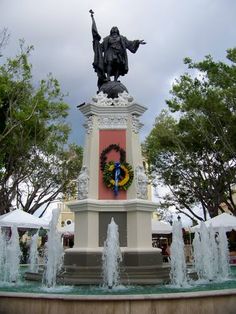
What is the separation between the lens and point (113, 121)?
1311 centimetres

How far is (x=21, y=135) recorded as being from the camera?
22641mm

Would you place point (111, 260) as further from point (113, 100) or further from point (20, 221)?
point (20, 221)

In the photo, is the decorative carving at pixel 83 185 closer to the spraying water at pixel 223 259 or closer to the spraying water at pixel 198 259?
the spraying water at pixel 198 259

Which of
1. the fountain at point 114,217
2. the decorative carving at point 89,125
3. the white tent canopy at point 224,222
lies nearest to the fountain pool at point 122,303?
the fountain at point 114,217

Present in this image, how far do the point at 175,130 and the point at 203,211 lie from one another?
266 inches

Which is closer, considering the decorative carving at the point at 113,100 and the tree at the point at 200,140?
the decorative carving at the point at 113,100

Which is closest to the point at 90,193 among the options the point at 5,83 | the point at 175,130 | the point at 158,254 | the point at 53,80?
the point at 158,254

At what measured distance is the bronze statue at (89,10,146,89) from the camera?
46.0 ft

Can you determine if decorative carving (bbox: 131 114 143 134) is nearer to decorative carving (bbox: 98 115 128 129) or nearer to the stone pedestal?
the stone pedestal

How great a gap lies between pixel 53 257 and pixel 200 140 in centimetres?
1552

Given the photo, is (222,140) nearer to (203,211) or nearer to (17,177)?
(203,211)

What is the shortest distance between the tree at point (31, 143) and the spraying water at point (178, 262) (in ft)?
38.4

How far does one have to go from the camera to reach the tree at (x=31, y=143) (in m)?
20.9

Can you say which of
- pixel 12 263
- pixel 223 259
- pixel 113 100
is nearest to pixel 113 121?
pixel 113 100
